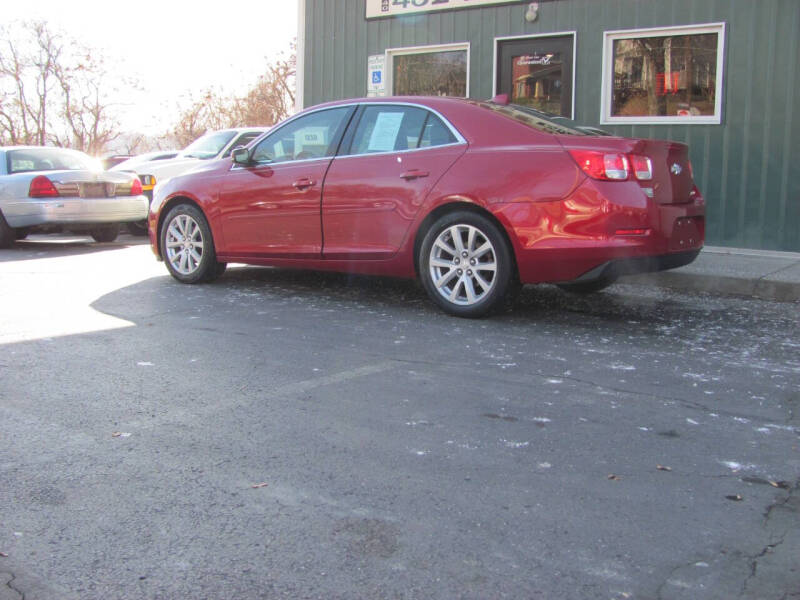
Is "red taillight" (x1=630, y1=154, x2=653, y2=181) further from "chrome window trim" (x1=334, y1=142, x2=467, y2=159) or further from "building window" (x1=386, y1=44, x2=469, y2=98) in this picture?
"building window" (x1=386, y1=44, x2=469, y2=98)

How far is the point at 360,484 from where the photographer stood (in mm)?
3248

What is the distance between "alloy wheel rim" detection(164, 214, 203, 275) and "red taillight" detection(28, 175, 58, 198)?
4051 millimetres

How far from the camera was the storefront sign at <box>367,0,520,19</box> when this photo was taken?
11.9 meters

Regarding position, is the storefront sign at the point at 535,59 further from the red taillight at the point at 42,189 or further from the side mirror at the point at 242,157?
the red taillight at the point at 42,189

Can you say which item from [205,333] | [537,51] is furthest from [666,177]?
[537,51]

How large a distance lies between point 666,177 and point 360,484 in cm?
374

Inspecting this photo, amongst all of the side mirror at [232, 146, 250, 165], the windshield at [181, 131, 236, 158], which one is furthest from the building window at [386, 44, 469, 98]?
the side mirror at [232, 146, 250, 165]

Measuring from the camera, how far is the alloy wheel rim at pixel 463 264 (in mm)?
6257

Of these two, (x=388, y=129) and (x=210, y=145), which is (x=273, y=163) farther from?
(x=210, y=145)

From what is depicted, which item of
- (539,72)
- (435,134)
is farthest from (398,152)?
(539,72)

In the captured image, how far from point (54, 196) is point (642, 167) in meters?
8.17

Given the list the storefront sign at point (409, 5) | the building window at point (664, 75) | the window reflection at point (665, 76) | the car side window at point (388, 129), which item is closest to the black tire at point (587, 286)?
the car side window at point (388, 129)

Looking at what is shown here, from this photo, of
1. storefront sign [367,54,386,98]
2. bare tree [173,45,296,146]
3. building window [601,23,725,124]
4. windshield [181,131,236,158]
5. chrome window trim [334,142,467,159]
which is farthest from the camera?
bare tree [173,45,296,146]

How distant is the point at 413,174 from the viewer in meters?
6.50
